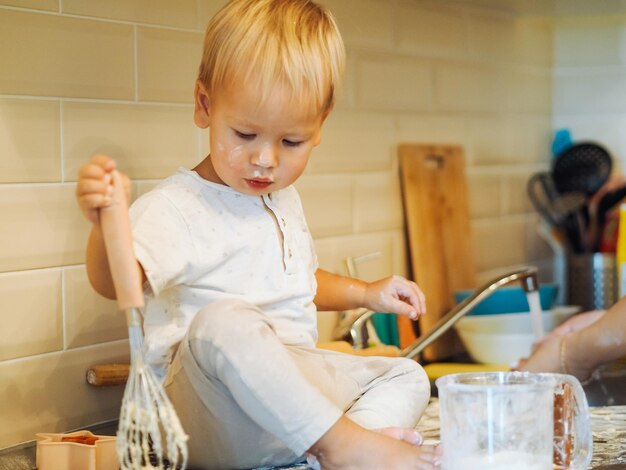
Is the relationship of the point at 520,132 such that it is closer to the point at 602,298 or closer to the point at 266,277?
the point at 602,298

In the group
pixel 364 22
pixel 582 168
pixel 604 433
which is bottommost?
pixel 604 433

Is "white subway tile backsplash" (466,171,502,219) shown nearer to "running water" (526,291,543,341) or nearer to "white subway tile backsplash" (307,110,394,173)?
"white subway tile backsplash" (307,110,394,173)

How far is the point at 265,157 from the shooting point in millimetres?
1101

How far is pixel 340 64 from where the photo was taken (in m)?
1.16

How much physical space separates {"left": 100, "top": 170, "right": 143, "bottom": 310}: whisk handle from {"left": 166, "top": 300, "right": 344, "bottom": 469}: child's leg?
10cm

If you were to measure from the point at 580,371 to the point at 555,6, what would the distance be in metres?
0.83

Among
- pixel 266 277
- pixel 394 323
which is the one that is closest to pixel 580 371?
pixel 394 323

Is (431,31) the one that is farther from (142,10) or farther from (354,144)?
(142,10)

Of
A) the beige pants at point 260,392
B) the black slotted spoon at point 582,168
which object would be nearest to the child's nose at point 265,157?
the beige pants at point 260,392

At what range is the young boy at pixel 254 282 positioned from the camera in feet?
3.29

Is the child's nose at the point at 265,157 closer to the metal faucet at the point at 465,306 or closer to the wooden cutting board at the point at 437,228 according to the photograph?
the metal faucet at the point at 465,306

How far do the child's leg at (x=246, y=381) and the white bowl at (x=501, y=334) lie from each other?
0.78 meters

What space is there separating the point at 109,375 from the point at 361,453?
407 mm

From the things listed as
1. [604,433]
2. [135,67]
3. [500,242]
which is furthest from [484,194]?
[135,67]
